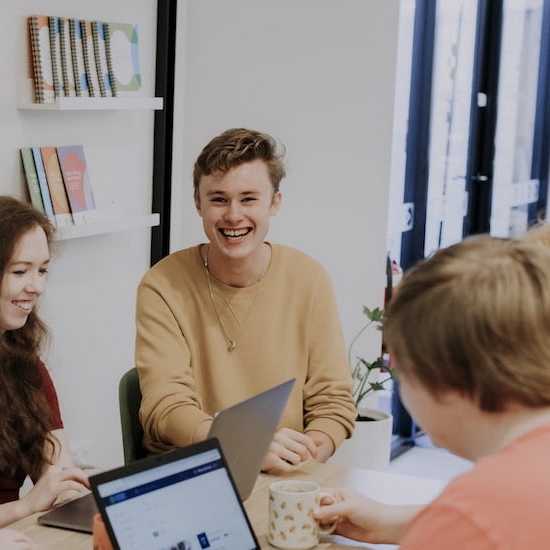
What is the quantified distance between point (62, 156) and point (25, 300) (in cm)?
110

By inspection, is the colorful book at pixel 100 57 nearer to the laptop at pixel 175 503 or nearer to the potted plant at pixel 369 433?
the potted plant at pixel 369 433

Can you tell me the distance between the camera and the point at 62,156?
342 cm

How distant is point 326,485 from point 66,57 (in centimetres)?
185

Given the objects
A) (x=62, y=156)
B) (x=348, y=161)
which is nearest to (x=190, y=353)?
(x=62, y=156)

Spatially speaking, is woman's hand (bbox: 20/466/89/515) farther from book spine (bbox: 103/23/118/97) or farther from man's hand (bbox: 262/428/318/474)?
book spine (bbox: 103/23/118/97)

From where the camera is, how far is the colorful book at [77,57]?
3.40 m

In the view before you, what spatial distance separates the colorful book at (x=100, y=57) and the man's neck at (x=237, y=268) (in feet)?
3.92

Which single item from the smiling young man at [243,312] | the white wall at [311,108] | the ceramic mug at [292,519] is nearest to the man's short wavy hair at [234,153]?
the smiling young man at [243,312]

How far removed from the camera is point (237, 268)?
253 centimetres

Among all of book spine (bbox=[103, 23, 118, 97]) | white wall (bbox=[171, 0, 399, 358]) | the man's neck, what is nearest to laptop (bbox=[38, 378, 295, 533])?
the man's neck

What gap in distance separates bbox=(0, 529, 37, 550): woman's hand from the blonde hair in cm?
83

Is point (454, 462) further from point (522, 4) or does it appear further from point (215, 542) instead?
point (215, 542)

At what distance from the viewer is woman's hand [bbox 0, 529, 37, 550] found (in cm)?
168

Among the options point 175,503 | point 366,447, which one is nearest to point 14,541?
point 175,503
